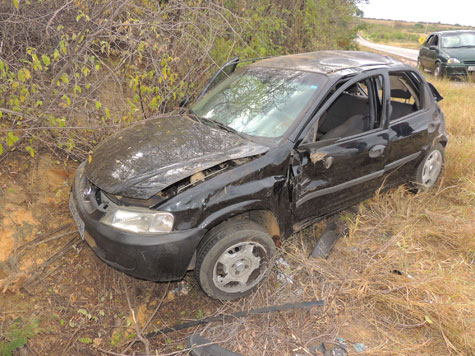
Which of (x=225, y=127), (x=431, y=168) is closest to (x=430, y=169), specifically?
(x=431, y=168)

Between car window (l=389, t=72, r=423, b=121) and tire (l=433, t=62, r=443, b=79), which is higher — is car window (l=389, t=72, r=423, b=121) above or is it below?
above

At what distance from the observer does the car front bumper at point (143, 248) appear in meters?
2.11

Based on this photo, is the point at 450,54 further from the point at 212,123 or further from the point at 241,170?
the point at 241,170

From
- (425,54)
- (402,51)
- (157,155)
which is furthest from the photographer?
(402,51)

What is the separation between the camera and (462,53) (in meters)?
9.66

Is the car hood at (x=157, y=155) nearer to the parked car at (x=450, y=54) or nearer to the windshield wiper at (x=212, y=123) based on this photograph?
the windshield wiper at (x=212, y=123)

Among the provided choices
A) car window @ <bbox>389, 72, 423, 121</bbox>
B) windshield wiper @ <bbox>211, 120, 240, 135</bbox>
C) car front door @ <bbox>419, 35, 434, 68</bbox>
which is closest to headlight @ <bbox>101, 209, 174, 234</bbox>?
windshield wiper @ <bbox>211, 120, 240, 135</bbox>

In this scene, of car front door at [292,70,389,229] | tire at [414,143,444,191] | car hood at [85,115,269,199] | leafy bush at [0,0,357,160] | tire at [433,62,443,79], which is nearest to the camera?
car hood at [85,115,269,199]

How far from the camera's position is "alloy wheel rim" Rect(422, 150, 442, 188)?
3887mm

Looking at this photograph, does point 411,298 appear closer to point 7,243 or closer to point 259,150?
point 259,150

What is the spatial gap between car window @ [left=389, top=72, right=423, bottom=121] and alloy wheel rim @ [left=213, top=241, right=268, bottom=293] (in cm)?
234

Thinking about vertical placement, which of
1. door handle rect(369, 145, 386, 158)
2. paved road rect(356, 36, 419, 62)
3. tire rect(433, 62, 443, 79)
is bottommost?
paved road rect(356, 36, 419, 62)

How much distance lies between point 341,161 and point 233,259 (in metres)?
1.25

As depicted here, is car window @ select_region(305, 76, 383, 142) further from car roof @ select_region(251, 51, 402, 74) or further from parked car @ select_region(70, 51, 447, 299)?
car roof @ select_region(251, 51, 402, 74)
